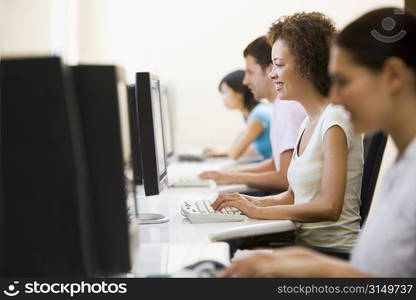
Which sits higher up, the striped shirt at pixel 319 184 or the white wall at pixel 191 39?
the white wall at pixel 191 39

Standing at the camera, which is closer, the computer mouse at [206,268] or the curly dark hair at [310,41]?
the computer mouse at [206,268]

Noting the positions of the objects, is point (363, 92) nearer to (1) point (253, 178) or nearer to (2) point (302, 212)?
(2) point (302, 212)

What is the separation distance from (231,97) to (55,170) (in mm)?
2248

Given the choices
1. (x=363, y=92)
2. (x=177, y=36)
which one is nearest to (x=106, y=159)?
(x=363, y=92)

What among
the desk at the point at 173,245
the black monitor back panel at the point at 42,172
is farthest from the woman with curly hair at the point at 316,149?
the black monitor back panel at the point at 42,172

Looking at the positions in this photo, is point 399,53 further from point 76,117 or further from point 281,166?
point 281,166

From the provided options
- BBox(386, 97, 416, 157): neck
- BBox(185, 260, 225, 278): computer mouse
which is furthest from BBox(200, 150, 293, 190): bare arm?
BBox(386, 97, 416, 157): neck

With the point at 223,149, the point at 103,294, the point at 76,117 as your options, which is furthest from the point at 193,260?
the point at 223,149

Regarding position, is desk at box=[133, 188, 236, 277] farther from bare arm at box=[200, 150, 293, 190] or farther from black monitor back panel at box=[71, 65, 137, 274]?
bare arm at box=[200, 150, 293, 190]

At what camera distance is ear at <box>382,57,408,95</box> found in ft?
3.08

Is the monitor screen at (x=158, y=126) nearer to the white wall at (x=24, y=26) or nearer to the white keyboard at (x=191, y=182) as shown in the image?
the white keyboard at (x=191, y=182)

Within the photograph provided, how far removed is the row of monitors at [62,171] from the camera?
943 mm

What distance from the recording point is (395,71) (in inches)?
37.0

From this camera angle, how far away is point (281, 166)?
2.14 metres
